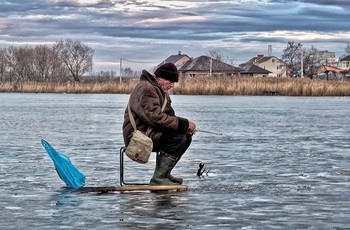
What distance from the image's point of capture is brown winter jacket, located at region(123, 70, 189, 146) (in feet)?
31.0

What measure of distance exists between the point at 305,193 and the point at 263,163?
11.1ft

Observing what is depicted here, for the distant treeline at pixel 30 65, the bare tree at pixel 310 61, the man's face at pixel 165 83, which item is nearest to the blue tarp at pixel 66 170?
the man's face at pixel 165 83

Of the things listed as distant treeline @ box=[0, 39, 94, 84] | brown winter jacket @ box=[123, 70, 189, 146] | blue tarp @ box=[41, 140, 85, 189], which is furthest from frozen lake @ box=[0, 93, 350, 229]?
distant treeline @ box=[0, 39, 94, 84]

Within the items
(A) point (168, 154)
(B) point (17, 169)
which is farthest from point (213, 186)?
(B) point (17, 169)

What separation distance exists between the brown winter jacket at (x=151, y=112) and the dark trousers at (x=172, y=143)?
0.10 metres

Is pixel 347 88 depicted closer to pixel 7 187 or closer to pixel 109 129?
pixel 109 129

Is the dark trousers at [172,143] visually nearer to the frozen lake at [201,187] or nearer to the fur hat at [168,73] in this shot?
the frozen lake at [201,187]

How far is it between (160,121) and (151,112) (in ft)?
0.46

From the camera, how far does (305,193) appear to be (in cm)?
943

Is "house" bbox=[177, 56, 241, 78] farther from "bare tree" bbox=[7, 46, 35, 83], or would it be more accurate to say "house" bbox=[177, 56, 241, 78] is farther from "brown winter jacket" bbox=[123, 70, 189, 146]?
"brown winter jacket" bbox=[123, 70, 189, 146]

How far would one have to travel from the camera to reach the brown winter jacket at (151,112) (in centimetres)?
945

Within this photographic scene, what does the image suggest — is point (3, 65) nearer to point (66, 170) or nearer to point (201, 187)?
point (66, 170)

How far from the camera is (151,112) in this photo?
31.0 feet

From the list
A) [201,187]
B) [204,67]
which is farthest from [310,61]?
[201,187]
